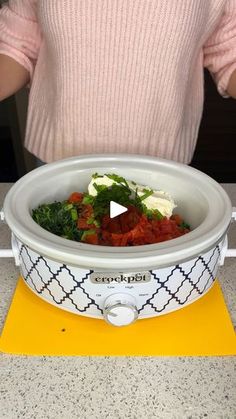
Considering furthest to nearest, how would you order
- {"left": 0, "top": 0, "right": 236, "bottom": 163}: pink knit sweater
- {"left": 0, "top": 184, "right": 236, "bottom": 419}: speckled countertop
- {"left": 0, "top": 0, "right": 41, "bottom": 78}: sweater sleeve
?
{"left": 0, "top": 0, "right": 41, "bottom": 78}: sweater sleeve < {"left": 0, "top": 0, "right": 236, "bottom": 163}: pink knit sweater < {"left": 0, "top": 184, "right": 236, "bottom": 419}: speckled countertop

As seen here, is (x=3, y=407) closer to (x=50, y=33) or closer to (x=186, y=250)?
(x=186, y=250)

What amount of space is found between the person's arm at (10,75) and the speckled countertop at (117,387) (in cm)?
56

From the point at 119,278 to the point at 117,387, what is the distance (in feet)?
0.43

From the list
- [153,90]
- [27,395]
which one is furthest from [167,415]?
→ [153,90]

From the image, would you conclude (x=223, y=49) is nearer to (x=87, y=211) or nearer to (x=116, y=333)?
(x=87, y=211)

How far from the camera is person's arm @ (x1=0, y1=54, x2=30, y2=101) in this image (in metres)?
0.88

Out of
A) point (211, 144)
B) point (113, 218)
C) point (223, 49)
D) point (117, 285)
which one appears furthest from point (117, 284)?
point (211, 144)

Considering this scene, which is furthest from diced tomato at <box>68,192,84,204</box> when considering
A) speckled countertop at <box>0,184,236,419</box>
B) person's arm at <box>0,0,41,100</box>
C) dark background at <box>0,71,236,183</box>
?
dark background at <box>0,71,236,183</box>

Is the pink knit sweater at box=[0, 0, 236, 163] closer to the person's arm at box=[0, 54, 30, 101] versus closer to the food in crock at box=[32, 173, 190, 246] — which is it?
the person's arm at box=[0, 54, 30, 101]

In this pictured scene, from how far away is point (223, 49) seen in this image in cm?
84

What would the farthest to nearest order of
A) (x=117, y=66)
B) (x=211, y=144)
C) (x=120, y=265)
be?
(x=211, y=144), (x=117, y=66), (x=120, y=265)

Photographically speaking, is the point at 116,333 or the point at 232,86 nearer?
the point at 116,333

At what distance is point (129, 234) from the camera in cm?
58

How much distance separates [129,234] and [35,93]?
0.47m
